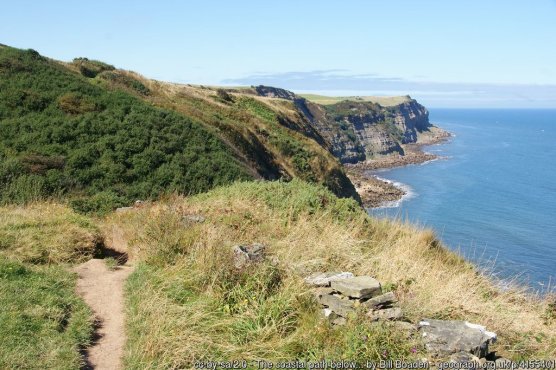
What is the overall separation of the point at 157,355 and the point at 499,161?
131 m

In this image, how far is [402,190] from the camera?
8525 cm

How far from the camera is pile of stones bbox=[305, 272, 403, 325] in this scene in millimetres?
6691

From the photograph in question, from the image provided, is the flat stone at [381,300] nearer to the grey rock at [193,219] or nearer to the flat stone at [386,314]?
the flat stone at [386,314]

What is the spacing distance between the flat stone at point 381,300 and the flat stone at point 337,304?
26cm

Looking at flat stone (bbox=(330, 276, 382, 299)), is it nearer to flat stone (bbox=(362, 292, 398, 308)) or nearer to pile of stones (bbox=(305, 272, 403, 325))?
pile of stones (bbox=(305, 272, 403, 325))

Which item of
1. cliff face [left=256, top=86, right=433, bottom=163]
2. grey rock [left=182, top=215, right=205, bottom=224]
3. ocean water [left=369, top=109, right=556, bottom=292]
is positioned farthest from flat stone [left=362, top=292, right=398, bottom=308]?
cliff face [left=256, top=86, right=433, bottom=163]

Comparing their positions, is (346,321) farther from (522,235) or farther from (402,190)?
(402,190)

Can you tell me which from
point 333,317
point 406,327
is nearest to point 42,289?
point 333,317

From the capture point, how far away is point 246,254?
26.9 ft

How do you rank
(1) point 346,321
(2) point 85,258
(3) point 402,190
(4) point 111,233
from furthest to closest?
(3) point 402,190 → (4) point 111,233 → (2) point 85,258 → (1) point 346,321

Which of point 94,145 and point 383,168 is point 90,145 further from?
point 383,168

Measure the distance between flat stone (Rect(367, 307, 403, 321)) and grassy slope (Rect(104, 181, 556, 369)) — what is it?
0.94 feet

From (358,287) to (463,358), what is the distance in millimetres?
1850

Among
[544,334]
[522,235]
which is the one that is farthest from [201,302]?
[522,235]
